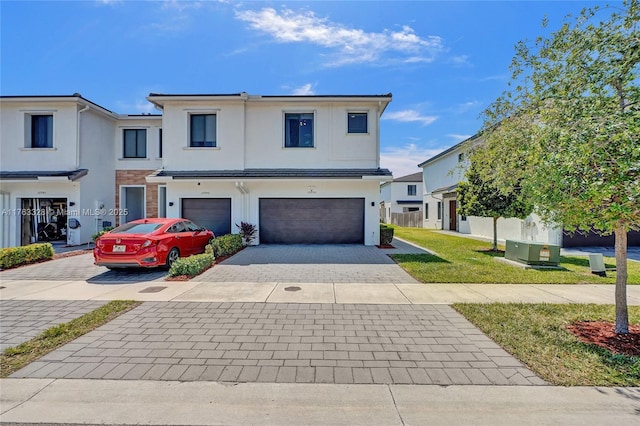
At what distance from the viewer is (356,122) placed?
14.8 meters

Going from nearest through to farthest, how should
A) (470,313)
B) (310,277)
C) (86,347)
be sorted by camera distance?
→ (86,347), (470,313), (310,277)

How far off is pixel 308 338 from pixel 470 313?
10.3 ft

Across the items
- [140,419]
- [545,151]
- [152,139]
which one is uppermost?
[152,139]

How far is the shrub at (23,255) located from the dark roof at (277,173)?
204 inches

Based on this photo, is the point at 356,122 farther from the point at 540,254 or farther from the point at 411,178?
the point at 411,178

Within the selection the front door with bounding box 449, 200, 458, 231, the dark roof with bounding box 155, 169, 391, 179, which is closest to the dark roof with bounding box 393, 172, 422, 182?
the front door with bounding box 449, 200, 458, 231

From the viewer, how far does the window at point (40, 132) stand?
15.2 metres

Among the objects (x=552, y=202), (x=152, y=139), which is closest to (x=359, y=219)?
(x=552, y=202)

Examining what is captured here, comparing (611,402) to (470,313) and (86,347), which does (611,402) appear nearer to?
(470,313)

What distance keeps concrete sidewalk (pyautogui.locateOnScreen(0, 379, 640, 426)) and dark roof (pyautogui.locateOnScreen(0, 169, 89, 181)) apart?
46.1 ft

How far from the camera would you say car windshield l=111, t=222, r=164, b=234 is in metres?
9.05

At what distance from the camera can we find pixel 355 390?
3.28 m

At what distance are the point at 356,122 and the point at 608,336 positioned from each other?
12333 millimetres

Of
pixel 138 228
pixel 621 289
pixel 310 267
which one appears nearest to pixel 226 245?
pixel 138 228
